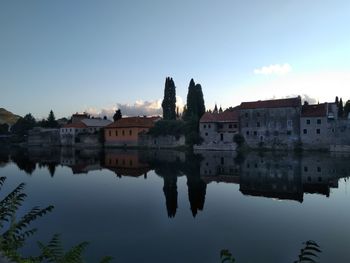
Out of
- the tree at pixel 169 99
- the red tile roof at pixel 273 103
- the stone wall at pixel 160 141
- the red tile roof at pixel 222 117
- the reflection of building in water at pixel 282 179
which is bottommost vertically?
the reflection of building in water at pixel 282 179

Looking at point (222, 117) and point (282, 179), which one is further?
point (222, 117)

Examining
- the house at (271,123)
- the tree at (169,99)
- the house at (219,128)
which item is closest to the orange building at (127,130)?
the tree at (169,99)

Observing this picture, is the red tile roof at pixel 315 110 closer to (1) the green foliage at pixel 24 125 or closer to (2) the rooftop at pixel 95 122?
(2) the rooftop at pixel 95 122

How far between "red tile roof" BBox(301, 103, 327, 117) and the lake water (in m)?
25.9

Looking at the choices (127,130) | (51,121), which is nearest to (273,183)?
(127,130)

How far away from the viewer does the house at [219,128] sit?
57.6m

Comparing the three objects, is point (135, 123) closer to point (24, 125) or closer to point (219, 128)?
point (219, 128)

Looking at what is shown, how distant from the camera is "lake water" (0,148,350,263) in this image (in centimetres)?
988

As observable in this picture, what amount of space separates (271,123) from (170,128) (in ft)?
61.3

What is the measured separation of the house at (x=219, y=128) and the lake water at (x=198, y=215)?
3195 centimetres

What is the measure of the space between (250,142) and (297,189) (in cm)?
3549

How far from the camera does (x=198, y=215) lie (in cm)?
1396

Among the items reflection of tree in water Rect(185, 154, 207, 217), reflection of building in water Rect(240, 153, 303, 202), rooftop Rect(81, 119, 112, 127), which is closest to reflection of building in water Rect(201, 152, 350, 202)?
reflection of building in water Rect(240, 153, 303, 202)

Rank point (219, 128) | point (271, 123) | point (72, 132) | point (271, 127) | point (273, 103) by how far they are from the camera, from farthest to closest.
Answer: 1. point (72, 132)
2. point (219, 128)
3. point (273, 103)
4. point (271, 123)
5. point (271, 127)
